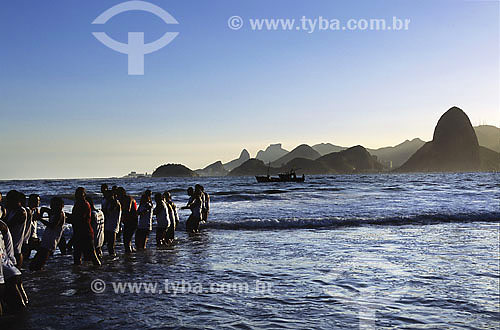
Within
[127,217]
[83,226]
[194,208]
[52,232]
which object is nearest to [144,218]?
[127,217]

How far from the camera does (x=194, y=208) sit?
1625cm

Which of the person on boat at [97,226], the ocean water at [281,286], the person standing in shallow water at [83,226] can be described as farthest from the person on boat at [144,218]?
the person standing in shallow water at [83,226]

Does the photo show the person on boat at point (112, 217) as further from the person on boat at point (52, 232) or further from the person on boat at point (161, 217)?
the person on boat at point (52, 232)

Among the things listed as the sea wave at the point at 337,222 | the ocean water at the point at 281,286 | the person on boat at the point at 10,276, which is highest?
the person on boat at the point at 10,276

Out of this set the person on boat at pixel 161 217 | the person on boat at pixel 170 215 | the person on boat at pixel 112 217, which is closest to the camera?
the person on boat at pixel 112 217

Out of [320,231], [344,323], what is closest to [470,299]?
[344,323]

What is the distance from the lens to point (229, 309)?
659 centimetres

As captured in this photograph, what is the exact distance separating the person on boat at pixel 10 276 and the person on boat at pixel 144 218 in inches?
222

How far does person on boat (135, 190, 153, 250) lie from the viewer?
1245cm

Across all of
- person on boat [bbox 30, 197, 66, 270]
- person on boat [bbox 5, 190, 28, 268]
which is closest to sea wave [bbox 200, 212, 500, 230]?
person on boat [bbox 30, 197, 66, 270]

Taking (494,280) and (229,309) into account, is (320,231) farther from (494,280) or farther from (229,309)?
(229,309)

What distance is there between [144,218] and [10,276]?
21.1 feet

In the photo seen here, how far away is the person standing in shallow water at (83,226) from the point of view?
979 centimetres

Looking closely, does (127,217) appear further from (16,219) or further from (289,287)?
(289,287)
